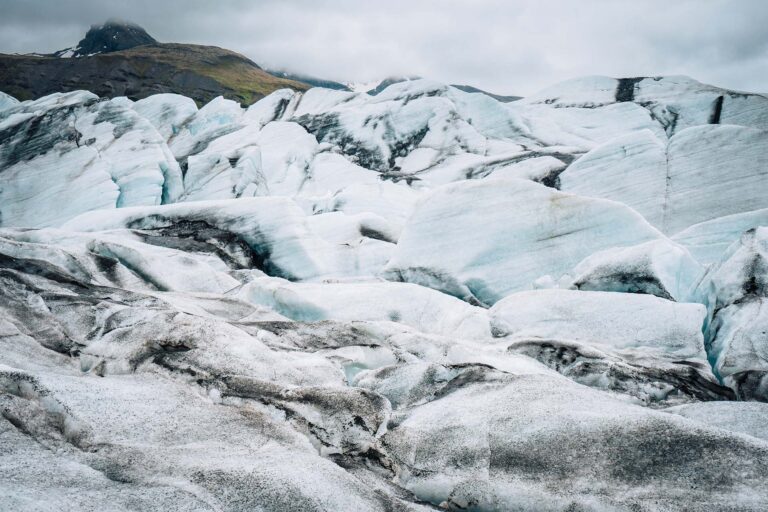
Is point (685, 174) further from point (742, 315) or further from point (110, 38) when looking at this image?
point (110, 38)

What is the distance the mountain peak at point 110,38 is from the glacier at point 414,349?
19270 cm

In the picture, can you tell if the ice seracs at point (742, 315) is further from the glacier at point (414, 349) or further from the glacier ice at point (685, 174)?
the glacier ice at point (685, 174)

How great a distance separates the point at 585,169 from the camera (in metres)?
24.6

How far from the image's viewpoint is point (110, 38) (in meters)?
190

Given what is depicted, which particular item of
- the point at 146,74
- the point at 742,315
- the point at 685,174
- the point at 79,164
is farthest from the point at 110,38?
the point at 742,315

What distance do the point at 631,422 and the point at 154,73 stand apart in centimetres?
13946

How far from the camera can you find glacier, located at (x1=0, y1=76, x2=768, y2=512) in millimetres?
5156

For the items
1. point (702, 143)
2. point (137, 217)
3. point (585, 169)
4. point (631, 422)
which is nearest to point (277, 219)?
point (137, 217)

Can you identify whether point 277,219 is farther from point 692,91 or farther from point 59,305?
point 692,91

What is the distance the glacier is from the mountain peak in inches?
7587

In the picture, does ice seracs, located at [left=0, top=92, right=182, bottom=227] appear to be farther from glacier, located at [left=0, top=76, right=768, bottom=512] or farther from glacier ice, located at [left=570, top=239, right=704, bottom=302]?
glacier ice, located at [left=570, top=239, right=704, bottom=302]

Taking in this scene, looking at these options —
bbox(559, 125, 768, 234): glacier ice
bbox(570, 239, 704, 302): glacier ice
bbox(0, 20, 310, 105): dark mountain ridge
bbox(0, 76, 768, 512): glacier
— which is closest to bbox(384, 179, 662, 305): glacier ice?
bbox(0, 76, 768, 512): glacier

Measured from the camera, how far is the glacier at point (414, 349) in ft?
16.9

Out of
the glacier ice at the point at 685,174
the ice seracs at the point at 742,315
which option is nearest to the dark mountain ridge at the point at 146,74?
the glacier ice at the point at 685,174
